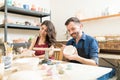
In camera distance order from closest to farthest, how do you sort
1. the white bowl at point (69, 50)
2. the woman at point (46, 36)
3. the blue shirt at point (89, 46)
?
1. the white bowl at point (69, 50)
2. the blue shirt at point (89, 46)
3. the woman at point (46, 36)

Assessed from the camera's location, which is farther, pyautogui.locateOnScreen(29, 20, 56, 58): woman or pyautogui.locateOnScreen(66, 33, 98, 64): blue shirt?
pyautogui.locateOnScreen(29, 20, 56, 58): woman

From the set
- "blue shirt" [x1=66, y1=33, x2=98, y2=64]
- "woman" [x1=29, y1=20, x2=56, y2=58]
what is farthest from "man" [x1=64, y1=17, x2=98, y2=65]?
"woman" [x1=29, y1=20, x2=56, y2=58]

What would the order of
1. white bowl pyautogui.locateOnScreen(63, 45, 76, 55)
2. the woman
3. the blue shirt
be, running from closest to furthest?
white bowl pyautogui.locateOnScreen(63, 45, 76, 55), the blue shirt, the woman

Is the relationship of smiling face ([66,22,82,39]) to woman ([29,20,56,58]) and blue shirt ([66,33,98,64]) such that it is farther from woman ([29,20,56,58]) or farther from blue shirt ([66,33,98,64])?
woman ([29,20,56,58])

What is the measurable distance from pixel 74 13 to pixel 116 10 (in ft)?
3.35

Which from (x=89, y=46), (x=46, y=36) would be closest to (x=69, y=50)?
(x=89, y=46)

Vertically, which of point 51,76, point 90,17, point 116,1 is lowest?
point 51,76

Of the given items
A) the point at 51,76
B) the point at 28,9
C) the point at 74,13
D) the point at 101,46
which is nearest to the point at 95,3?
the point at 74,13

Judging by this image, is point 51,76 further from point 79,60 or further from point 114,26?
point 114,26

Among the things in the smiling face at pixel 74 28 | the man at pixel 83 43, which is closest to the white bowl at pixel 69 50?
the man at pixel 83 43

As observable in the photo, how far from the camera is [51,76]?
2.94 feet

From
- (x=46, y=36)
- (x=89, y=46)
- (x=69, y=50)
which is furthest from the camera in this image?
(x=46, y=36)

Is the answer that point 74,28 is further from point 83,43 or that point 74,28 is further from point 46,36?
point 46,36

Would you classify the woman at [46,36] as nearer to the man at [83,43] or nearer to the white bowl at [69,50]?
the man at [83,43]
